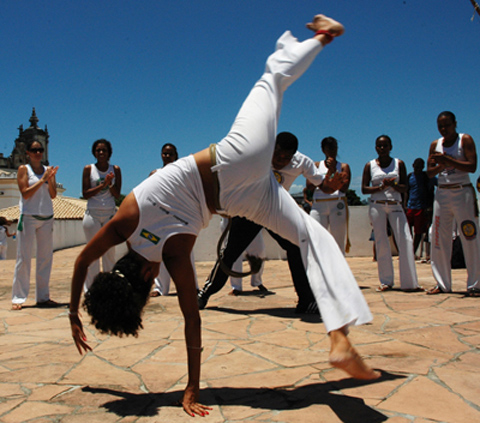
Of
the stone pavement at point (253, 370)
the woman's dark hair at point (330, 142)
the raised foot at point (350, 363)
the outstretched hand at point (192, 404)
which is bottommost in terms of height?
the stone pavement at point (253, 370)

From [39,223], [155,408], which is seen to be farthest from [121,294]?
[39,223]

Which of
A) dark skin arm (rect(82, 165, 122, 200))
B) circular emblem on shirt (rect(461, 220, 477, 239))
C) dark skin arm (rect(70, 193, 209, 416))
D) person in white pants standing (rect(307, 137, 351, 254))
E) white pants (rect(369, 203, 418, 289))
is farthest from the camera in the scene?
person in white pants standing (rect(307, 137, 351, 254))

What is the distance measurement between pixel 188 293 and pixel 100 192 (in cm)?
382

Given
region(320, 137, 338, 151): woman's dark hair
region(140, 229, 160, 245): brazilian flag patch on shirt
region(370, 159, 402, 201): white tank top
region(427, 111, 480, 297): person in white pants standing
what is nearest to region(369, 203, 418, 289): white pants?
region(370, 159, 402, 201): white tank top

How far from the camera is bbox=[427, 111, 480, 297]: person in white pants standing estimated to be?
560 cm

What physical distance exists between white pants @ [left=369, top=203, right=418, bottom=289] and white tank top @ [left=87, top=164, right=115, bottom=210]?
3.57 metres

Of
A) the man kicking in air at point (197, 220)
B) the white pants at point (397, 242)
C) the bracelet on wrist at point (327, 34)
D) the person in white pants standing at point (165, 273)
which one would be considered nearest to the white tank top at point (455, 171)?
the white pants at point (397, 242)

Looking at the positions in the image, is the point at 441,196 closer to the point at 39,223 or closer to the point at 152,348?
the point at 152,348

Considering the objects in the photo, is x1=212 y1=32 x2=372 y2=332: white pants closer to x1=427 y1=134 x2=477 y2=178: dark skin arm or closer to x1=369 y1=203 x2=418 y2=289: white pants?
x1=427 y1=134 x2=477 y2=178: dark skin arm

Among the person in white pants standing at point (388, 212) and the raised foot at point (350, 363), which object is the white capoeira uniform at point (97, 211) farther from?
the raised foot at point (350, 363)

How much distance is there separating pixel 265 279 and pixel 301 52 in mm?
5596

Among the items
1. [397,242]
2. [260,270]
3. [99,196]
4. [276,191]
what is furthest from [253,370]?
[397,242]

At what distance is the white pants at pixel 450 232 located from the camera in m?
5.69

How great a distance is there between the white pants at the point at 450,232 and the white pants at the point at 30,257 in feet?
16.3
